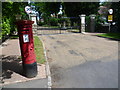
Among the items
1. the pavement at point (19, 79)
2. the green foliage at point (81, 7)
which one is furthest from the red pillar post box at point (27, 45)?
the green foliage at point (81, 7)

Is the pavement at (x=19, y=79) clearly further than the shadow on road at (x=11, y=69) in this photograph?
No

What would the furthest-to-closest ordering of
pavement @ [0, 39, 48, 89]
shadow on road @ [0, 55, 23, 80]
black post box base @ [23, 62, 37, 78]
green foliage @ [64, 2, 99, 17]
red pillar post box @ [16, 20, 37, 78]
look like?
green foliage @ [64, 2, 99, 17] → shadow on road @ [0, 55, 23, 80] → black post box base @ [23, 62, 37, 78] → red pillar post box @ [16, 20, 37, 78] → pavement @ [0, 39, 48, 89]

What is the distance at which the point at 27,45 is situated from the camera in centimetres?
454

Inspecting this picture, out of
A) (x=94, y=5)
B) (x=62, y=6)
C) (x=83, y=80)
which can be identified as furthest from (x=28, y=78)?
(x=62, y=6)

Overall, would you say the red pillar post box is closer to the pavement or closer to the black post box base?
the black post box base

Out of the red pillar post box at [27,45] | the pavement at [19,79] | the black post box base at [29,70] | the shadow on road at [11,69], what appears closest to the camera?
the pavement at [19,79]

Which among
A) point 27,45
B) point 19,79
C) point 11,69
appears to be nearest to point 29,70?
point 19,79

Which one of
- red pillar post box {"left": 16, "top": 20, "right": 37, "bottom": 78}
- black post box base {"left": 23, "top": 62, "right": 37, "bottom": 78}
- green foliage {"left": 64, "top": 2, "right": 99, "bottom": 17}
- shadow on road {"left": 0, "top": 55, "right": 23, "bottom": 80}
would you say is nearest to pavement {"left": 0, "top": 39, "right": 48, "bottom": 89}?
shadow on road {"left": 0, "top": 55, "right": 23, "bottom": 80}

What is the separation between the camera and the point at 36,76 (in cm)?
475

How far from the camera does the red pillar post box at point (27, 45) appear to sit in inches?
175

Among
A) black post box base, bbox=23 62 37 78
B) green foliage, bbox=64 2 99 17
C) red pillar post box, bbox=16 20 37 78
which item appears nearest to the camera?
red pillar post box, bbox=16 20 37 78

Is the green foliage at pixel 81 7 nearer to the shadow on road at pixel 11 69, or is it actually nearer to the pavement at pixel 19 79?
the shadow on road at pixel 11 69

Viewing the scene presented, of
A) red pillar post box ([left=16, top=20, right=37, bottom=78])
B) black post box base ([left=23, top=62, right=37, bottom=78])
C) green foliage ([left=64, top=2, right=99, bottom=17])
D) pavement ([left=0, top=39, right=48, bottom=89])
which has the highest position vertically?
green foliage ([left=64, top=2, right=99, bottom=17])

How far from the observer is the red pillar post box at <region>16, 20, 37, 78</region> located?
14.6 ft
